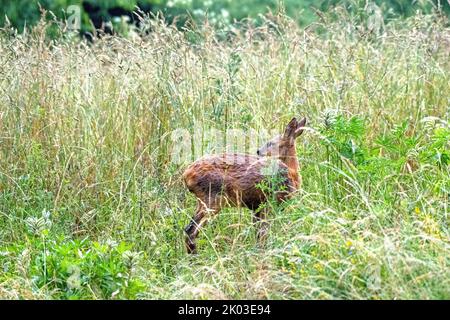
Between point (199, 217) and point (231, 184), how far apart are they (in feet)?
0.93

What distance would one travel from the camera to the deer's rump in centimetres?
596

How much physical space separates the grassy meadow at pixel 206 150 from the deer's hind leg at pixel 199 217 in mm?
106

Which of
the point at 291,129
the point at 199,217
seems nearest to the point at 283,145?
the point at 291,129

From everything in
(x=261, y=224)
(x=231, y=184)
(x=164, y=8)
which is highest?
(x=164, y=8)

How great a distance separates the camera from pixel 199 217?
602 centimetres

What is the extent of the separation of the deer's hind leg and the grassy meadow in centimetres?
11

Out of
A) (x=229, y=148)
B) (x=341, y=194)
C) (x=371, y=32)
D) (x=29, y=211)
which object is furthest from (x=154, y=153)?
(x=371, y=32)

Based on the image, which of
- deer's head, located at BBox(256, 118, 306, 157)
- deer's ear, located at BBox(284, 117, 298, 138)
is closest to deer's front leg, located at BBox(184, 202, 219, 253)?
deer's head, located at BBox(256, 118, 306, 157)

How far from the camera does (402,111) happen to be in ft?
25.4

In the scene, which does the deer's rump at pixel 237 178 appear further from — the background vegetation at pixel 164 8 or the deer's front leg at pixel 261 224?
the background vegetation at pixel 164 8

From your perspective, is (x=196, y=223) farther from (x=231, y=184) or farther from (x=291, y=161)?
(x=291, y=161)

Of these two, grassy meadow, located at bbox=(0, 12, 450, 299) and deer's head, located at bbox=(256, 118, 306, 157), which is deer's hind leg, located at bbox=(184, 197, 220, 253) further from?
deer's head, located at bbox=(256, 118, 306, 157)

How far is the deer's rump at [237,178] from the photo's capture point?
5.96 meters

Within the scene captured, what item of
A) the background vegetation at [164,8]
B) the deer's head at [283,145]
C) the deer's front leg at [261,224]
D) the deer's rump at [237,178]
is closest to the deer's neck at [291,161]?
the deer's head at [283,145]
